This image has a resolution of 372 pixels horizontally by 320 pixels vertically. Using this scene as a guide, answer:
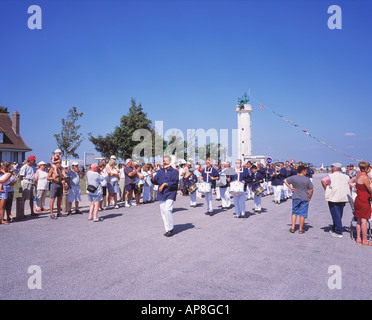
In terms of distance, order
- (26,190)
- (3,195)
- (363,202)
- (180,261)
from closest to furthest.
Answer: (180,261), (363,202), (3,195), (26,190)

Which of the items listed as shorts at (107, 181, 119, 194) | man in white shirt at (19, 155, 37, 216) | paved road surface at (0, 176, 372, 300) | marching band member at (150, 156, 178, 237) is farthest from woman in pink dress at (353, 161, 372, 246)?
man in white shirt at (19, 155, 37, 216)

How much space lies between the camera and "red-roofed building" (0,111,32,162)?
38.5 m

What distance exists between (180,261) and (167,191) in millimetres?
2663

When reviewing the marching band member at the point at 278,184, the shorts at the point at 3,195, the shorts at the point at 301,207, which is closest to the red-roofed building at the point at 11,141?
the shorts at the point at 3,195

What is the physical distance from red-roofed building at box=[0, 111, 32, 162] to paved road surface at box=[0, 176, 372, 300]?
115 feet

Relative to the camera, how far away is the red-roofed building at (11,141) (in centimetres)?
3850

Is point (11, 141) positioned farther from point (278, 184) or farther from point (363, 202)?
point (363, 202)

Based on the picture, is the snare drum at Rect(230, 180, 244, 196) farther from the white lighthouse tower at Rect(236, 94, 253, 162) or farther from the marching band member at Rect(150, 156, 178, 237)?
the white lighthouse tower at Rect(236, 94, 253, 162)

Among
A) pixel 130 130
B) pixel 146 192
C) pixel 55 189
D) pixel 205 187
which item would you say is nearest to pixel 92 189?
pixel 55 189

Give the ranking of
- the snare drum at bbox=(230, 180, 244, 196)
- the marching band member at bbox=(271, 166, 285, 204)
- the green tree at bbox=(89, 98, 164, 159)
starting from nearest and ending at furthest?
the snare drum at bbox=(230, 180, 244, 196)
the marching band member at bbox=(271, 166, 285, 204)
the green tree at bbox=(89, 98, 164, 159)

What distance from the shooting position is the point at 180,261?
548 cm

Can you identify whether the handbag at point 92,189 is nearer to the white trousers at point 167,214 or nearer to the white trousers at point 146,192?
the white trousers at point 167,214

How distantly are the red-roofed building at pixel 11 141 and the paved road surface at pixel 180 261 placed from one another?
34.9 meters

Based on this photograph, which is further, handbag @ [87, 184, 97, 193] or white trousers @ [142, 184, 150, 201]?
white trousers @ [142, 184, 150, 201]
